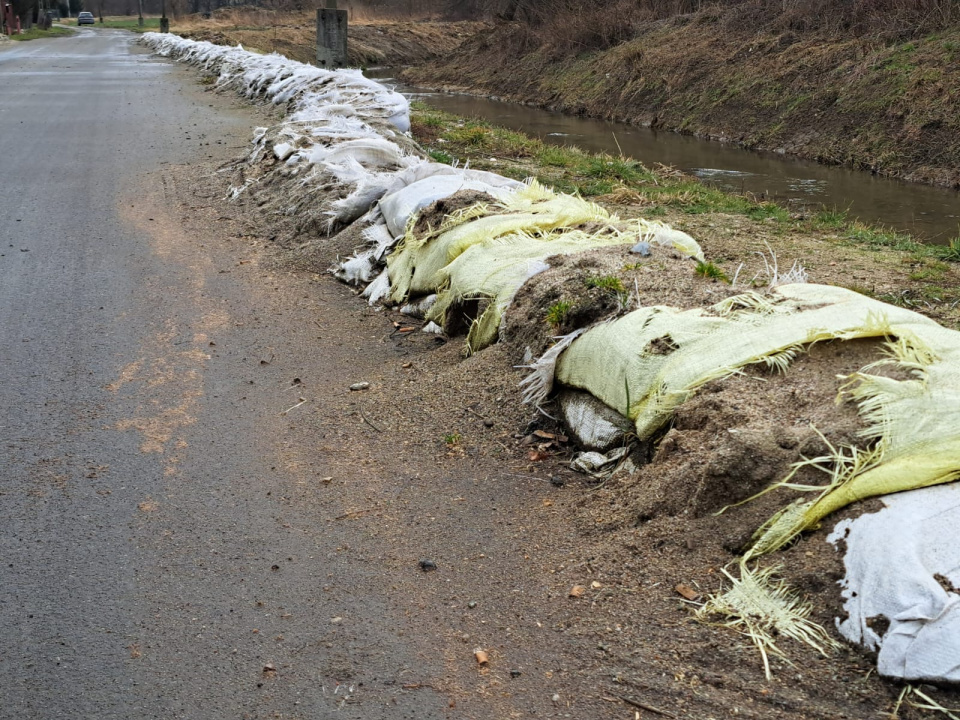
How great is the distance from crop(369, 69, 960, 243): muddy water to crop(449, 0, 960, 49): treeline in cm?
431

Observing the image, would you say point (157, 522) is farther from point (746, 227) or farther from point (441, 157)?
point (441, 157)

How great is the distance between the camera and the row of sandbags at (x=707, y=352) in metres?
2.67

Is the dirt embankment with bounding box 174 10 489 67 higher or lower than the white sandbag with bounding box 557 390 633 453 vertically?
higher

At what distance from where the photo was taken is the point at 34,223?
8125mm

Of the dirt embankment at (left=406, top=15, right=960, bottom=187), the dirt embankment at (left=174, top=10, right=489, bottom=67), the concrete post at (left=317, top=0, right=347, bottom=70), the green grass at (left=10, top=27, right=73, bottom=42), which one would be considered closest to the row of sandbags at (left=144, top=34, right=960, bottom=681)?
the dirt embankment at (left=406, top=15, right=960, bottom=187)

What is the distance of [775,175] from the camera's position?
48.9 ft

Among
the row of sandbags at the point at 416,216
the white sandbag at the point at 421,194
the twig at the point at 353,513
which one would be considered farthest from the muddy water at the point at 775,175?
the twig at the point at 353,513

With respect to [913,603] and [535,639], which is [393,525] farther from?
[913,603]

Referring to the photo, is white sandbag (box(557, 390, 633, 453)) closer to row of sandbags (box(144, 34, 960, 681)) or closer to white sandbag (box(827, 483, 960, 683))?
row of sandbags (box(144, 34, 960, 681))

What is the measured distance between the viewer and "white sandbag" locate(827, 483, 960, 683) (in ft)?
8.30

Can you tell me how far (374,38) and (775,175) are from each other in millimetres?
34181

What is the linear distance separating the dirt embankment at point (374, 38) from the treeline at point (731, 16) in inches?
315

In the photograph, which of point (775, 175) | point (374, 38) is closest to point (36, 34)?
point (374, 38)

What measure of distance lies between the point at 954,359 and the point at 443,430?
223 centimetres
